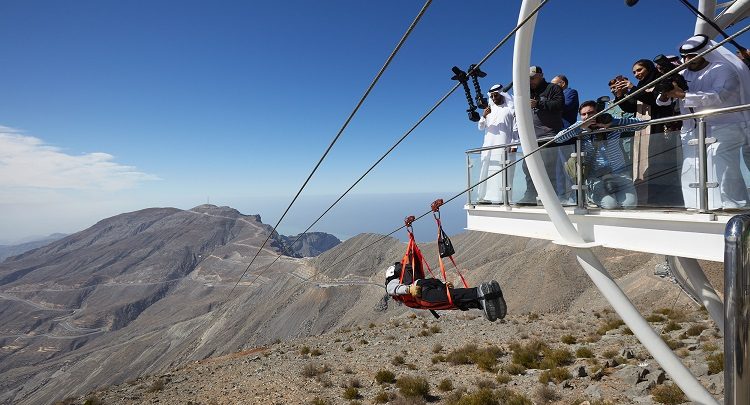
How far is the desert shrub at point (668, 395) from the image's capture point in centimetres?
987

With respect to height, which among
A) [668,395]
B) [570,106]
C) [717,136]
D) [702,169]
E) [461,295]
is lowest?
[668,395]

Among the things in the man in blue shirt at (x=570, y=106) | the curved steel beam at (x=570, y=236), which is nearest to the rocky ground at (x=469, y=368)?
the curved steel beam at (x=570, y=236)

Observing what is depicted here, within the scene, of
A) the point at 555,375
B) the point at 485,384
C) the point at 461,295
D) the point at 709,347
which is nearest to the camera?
the point at 461,295

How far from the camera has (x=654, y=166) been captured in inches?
211

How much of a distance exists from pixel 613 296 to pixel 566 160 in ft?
7.08

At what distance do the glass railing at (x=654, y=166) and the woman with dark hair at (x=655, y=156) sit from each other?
0.01 m

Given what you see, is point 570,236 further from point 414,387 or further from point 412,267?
point 414,387

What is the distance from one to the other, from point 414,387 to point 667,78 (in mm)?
11640

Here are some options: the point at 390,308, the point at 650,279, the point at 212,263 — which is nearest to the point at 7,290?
the point at 212,263

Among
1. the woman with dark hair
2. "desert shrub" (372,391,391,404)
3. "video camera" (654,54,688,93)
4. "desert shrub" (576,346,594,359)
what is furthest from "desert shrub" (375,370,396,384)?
"video camera" (654,54,688,93)

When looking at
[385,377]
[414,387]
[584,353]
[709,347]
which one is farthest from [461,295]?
[709,347]

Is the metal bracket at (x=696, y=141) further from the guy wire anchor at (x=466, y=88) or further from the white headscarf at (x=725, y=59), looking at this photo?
the guy wire anchor at (x=466, y=88)

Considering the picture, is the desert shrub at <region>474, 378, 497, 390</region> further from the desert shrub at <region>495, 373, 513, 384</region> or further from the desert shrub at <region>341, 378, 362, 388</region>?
the desert shrub at <region>341, 378, 362, 388</region>

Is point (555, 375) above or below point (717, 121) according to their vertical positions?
below
